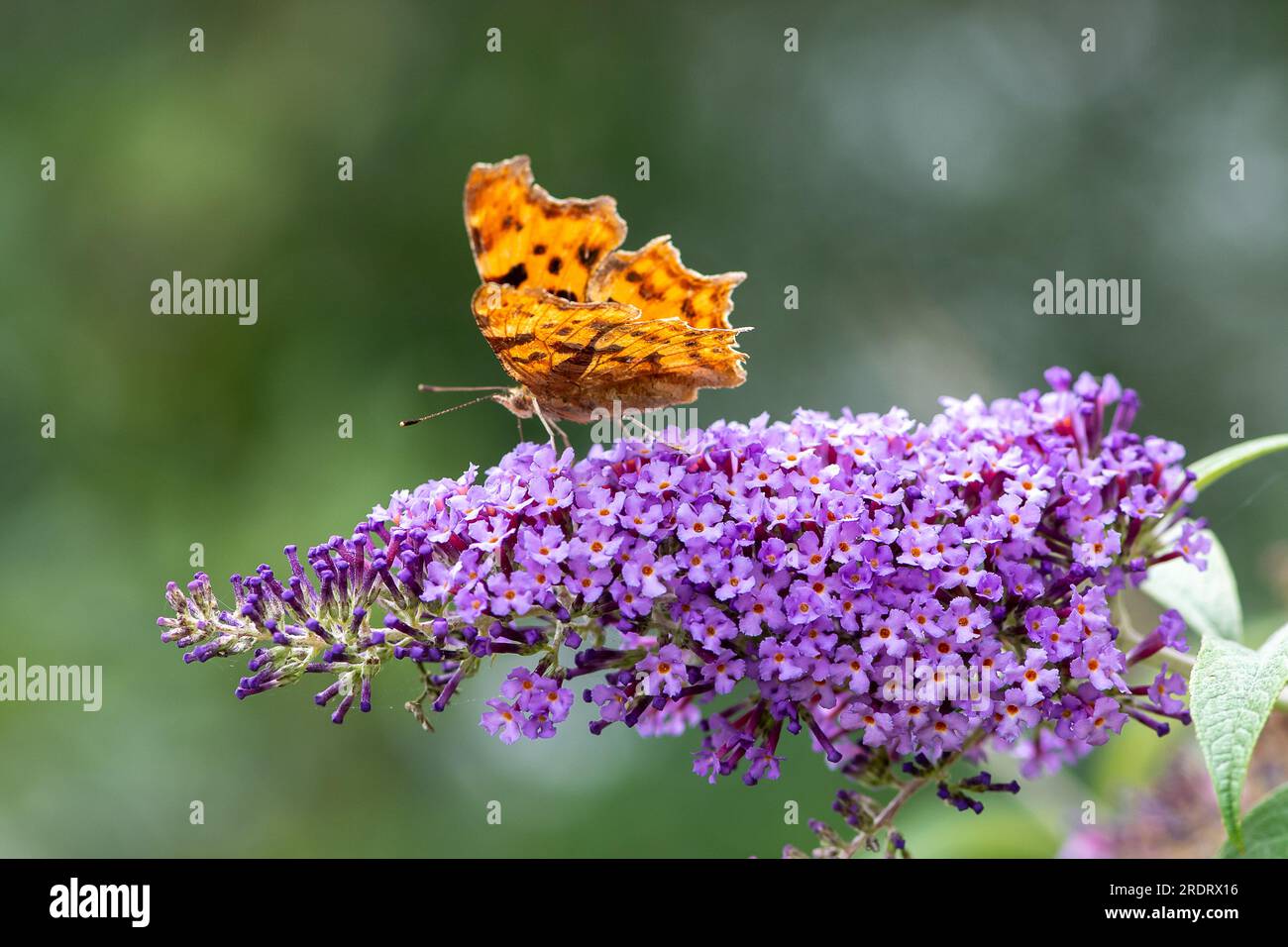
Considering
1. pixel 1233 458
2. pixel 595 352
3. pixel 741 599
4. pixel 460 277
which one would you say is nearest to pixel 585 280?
pixel 595 352

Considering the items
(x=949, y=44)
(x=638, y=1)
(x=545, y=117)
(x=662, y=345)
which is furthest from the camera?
(x=949, y=44)

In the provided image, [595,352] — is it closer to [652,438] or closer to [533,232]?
[652,438]

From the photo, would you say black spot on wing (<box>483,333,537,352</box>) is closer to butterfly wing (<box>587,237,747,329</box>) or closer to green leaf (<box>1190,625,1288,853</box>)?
butterfly wing (<box>587,237,747,329</box>)

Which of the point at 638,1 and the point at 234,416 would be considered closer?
the point at 234,416

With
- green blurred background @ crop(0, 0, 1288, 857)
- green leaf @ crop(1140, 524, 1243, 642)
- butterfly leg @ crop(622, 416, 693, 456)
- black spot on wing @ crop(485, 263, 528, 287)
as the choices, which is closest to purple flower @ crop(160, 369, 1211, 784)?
butterfly leg @ crop(622, 416, 693, 456)

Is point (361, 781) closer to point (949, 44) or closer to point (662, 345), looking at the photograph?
point (662, 345)

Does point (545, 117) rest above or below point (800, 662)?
above
